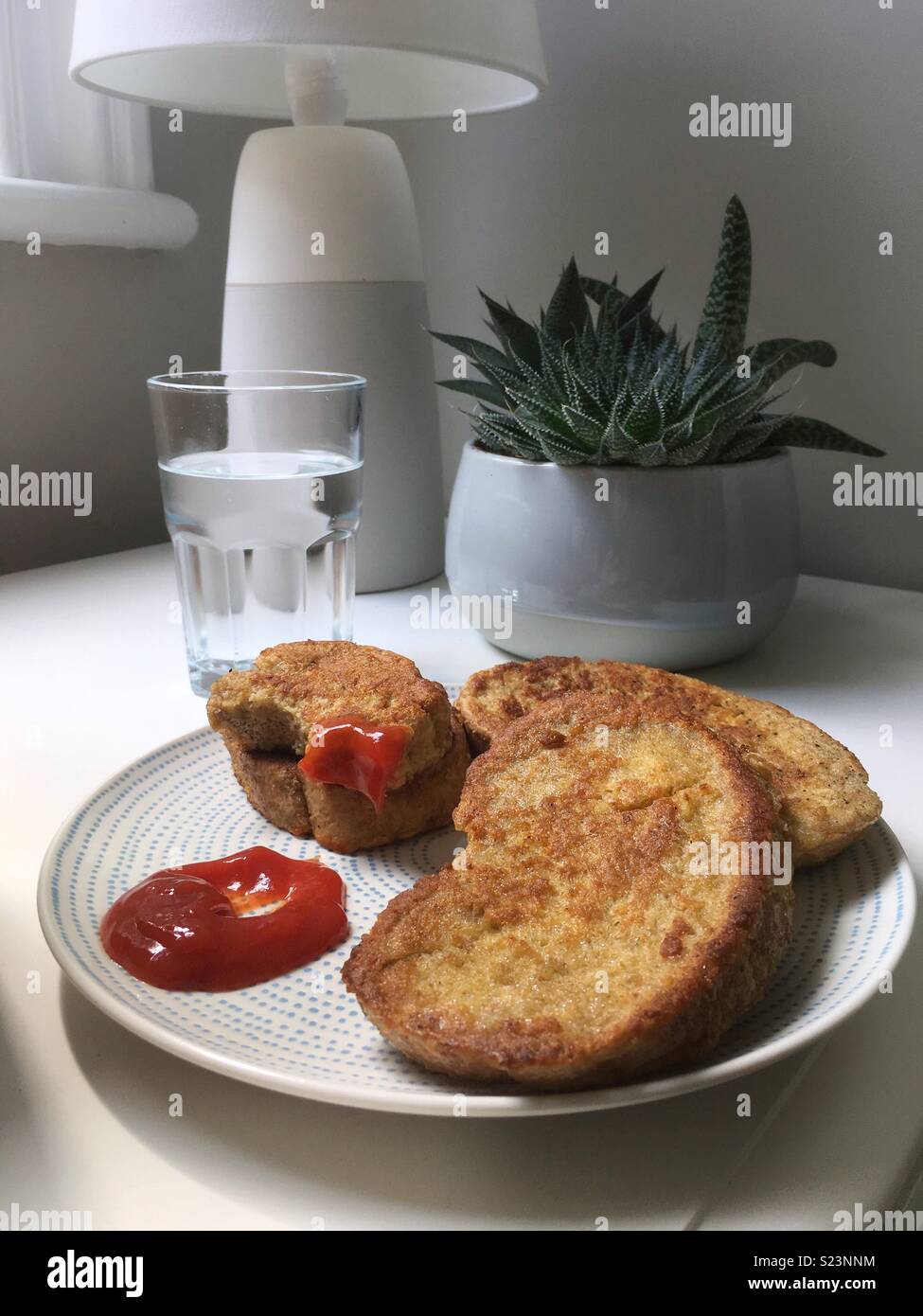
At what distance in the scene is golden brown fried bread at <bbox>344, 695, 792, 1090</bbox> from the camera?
521 mm

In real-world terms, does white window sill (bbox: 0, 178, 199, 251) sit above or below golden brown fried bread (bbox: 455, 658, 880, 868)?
above

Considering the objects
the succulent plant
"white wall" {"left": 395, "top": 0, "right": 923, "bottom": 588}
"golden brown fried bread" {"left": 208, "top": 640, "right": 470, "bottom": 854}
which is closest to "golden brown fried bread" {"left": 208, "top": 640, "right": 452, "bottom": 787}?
"golden brown fried bread" {"left": 208, "top": 640, "right": 470, "bottom": 854}

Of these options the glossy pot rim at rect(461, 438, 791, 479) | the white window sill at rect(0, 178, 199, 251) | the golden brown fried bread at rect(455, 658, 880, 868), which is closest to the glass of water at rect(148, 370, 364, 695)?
the glossy pot rim at rect(461, 438, 791, 479)

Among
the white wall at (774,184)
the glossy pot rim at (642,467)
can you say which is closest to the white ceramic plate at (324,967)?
the glossy pot rim at (642,467)

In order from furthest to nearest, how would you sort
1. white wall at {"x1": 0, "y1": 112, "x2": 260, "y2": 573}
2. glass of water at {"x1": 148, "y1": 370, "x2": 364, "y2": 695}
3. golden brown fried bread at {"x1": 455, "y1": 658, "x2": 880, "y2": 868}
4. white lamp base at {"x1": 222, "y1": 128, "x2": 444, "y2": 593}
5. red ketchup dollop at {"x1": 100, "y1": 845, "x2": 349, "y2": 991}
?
white wall at {"x1": 0, "y1": 112, "x2": 260, "y2": 573}
white lamp base at {"x1": 222, "y1": 128, "x2": 444, "y2": 593}
glass of water at {"x1": 148, "y1": 370, "x2": 364, "y2": 695}
golden brown fried bread at {"x1": 455, "y1": 658, "x2": 880, "y2": 868}
red ketchup dollop at {"x1": 100, "y1": 845, "x2": 349, "y2": 991}

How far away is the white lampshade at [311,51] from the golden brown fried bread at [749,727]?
0.67 meters

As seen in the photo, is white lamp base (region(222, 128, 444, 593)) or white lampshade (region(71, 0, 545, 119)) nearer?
white lampshade (region(71, 0, 545, 119))

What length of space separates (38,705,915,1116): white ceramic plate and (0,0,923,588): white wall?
35.6 inches

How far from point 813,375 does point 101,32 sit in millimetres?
947

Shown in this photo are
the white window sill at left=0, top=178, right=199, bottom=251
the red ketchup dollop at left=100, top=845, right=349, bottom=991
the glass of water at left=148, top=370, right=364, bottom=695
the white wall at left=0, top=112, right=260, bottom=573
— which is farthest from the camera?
the white wall at left=0, top=112, right=260, bottom=573

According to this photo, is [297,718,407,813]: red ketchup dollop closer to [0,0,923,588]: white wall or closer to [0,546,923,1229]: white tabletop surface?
[0,546,923,1229]: white tabletop surface

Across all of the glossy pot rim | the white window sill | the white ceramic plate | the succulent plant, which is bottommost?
the white ceramic plate

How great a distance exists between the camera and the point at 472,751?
933 millimetres
